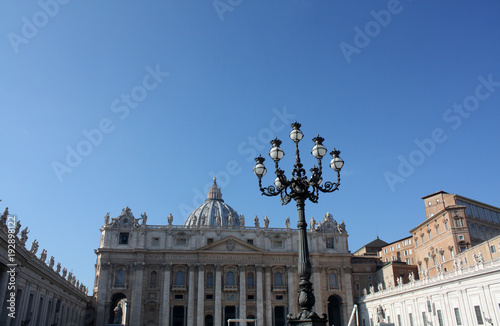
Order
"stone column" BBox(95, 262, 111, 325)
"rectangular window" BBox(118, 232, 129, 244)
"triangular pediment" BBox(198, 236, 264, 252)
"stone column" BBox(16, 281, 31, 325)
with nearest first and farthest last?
"stone column" BBox(16, 281, 31, 325) → "stone column" BBox(95, 262, 111, 325) → "rectangular window" BBox(118, 232, 129, 244) → "triangular pediment" BBox(198, 236, 264, 252)

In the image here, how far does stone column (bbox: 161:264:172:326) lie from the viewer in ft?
201

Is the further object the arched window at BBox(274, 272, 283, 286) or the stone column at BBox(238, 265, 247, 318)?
the arched window at BBox(274, 272, 283, 286)

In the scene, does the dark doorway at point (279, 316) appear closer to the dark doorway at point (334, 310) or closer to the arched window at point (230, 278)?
the arched window at point (230, 278)

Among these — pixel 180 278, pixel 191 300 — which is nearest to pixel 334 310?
pixel 191 300

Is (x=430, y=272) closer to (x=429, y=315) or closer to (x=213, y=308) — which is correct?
(x=429, y=315)

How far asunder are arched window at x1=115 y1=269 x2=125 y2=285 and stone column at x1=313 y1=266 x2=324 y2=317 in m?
31.0

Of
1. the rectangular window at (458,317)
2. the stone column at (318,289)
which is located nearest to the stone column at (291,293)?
the stone column at (318,289)

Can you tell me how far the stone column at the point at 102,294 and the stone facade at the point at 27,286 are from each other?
45.7 ft

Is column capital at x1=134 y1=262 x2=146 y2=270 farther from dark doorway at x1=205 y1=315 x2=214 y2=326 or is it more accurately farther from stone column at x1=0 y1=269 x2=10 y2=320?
stone column at x1=0 y1=269 x2=10 y2=320

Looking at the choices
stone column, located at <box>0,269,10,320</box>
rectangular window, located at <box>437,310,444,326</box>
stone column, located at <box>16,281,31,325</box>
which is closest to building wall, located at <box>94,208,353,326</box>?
rectangular window, located at <box>437,310,444,326</box>

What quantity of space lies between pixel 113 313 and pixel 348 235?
4169 centimetres

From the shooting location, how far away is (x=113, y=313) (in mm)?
65188

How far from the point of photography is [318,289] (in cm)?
6712

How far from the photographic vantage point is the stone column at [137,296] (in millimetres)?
60466
